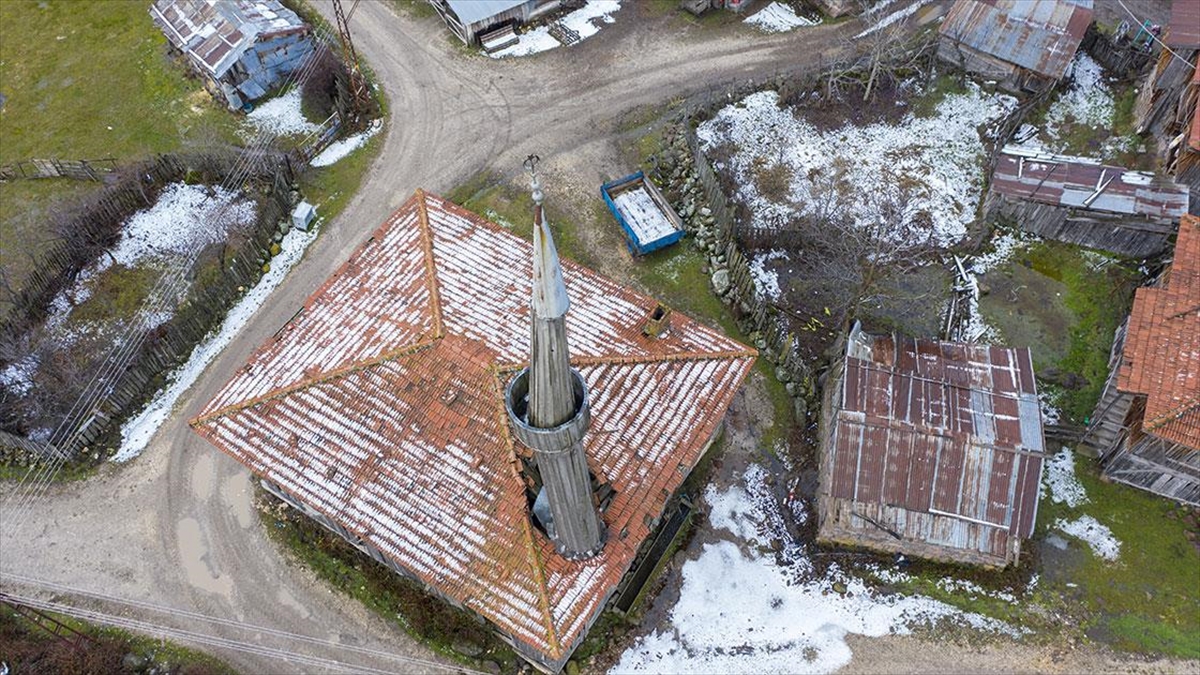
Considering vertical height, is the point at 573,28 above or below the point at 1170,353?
above

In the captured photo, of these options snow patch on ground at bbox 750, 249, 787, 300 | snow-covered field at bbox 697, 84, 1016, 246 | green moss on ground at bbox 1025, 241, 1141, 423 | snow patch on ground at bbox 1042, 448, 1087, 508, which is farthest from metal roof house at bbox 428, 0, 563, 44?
snow patch on ground at bbox 1042, 448, 1087, 508

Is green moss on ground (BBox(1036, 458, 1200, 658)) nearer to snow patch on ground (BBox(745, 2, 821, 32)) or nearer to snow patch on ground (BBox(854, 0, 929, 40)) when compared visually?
snow patch on ground (BBox(854, 0, 929, 40))

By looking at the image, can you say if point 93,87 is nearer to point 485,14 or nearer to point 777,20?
point 485,14

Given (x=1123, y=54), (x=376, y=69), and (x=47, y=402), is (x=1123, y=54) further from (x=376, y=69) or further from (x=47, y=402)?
(x=47, y=402)

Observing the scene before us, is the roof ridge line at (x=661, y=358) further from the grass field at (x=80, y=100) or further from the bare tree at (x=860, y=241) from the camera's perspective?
the grass field at (x=80, y=100)

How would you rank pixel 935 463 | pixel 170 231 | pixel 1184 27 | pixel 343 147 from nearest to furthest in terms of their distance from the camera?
1. pixel 935 463
2. pixel 170 231
3. pixel 1184 27
4. pixel 343 147

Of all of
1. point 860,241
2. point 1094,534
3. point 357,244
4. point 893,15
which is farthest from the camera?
point 893,15

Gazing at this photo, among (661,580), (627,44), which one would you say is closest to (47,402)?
(661,580)

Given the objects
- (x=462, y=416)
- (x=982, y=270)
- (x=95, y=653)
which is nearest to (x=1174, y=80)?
(x=982, y=270)
